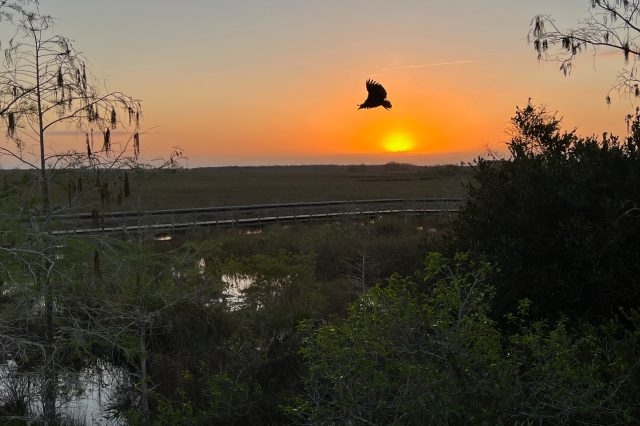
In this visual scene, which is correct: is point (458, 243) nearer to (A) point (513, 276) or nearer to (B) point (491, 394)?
(A) point (513, 276)

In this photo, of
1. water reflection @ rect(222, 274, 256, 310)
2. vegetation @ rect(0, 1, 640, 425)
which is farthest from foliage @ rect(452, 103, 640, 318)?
water reflection @ rect(222, 274, 256, 310)

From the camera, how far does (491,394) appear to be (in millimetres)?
5371

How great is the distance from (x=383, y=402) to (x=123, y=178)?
4674mm

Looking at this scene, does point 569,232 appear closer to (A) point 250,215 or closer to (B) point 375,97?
(B) point 375,97

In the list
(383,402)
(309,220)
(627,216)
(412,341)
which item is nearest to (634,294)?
(627,216)

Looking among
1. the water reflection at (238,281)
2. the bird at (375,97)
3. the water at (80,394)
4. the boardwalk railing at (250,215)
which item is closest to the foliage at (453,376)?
the bird at (375,97)

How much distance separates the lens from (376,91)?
26.9ft

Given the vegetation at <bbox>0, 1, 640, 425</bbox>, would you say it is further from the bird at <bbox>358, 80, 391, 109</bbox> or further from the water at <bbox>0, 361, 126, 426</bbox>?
the bird at <bbox>358, 80, 391, 109</bbox>

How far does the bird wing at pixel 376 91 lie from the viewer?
8124 millimetres

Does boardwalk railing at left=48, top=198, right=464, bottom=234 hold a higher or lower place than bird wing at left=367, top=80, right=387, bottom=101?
lower

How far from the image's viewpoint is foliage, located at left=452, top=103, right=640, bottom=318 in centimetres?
736

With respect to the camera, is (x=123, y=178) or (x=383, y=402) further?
(x=123, y=178)

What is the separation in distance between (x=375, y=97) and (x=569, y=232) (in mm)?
3225

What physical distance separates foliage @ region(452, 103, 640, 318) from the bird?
2.40 meters
